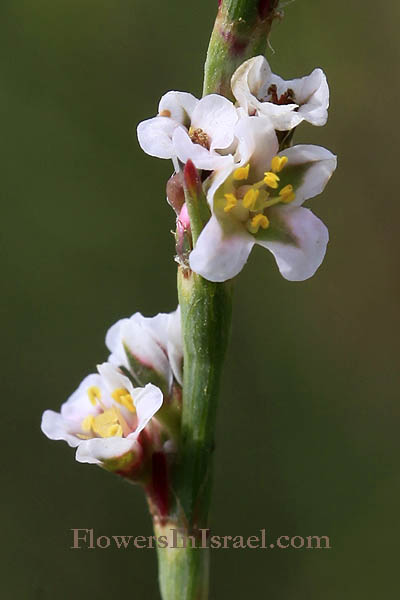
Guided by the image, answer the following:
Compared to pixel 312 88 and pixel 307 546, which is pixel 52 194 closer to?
pixel 307 546

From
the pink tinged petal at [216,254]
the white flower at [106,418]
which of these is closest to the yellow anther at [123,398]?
the white flower at [106,418]

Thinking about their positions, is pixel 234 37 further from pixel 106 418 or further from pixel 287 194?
pixel 106 418

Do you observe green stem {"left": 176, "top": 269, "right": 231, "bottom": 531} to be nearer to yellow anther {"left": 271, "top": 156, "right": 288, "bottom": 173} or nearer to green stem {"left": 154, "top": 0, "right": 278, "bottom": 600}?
green stem {"left": 154, "top": 0, "right": 278, "bottom": 600}

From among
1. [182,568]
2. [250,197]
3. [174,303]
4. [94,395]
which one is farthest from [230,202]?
[174,303]

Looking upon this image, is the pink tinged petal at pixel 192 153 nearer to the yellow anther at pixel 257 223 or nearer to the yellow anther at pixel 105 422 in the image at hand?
the yellow anther at pixel 257 223

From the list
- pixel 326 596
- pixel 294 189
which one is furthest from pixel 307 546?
pixel 294 189

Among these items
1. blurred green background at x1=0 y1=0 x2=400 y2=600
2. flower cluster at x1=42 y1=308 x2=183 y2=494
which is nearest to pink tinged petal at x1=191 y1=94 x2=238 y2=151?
flower cluster at x1=42 y1=308 x2=183 y2=494
